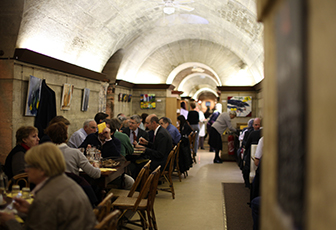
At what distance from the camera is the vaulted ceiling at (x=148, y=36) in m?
6.44

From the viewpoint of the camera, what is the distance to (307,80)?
77 centimetres

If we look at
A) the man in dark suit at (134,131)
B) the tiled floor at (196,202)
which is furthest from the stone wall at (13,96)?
the tiled floor at (196,202)

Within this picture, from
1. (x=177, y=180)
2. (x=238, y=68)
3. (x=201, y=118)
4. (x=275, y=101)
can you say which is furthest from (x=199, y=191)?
(x=201, y=118)

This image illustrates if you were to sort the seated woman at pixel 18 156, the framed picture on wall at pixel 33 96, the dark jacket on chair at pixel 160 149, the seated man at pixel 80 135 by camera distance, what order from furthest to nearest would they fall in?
the framed picture on wall at pixel 33 96, the dark jacket on chair at pixel 160 149, the seated man at pixel 80 135, the seated woman at pixel 18 156

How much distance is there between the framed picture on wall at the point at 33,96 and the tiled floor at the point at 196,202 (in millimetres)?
2829

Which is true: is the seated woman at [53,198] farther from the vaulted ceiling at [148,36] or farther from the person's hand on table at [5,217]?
the vaulted ceiling at [148,36]

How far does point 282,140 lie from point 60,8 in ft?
21.1

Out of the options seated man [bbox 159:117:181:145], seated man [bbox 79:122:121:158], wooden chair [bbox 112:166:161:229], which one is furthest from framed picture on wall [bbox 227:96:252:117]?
wooden chair [bbox 112:166:161:229]

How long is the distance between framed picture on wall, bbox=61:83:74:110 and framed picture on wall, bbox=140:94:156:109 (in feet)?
17.6

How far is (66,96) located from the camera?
7.32 m

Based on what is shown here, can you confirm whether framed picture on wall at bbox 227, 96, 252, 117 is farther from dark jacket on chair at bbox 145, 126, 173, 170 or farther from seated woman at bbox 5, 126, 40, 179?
seated woman at bbox 5, 126, 40, 179

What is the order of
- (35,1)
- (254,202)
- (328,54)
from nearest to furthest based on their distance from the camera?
(328,54) → (254,202) → (35,1)

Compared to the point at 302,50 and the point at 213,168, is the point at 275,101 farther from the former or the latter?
the point at 213,168

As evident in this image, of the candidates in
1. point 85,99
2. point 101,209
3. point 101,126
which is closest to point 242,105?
point 85,99
